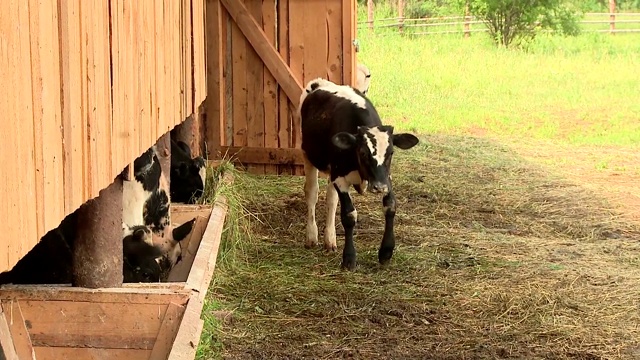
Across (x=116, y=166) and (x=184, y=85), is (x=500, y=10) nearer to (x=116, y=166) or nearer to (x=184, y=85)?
(x=184, y=85)

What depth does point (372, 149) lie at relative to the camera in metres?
8.95

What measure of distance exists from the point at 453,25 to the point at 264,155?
2704 cm

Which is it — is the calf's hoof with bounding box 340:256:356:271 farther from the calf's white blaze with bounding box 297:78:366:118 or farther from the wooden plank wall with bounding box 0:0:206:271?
the wooden plank wall with bounding box 0:0:206:271

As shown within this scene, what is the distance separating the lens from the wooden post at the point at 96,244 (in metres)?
5.72

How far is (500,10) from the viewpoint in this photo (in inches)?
1288

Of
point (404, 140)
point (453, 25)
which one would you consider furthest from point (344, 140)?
point (453, 25)

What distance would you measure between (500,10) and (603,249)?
23753mm

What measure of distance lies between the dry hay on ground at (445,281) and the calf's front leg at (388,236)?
147 mm

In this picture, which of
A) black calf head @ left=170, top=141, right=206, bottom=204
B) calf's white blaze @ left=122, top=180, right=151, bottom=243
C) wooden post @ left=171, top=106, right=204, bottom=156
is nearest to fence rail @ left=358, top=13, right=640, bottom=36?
wooden post @ left=171, top=106, right=204, bottom=156

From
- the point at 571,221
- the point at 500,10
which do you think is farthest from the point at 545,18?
the point at 571,221

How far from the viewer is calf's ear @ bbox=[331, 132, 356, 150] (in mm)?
8992

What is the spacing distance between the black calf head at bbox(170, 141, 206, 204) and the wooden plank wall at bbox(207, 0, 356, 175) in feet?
7.85

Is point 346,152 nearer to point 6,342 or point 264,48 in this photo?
point 264,48

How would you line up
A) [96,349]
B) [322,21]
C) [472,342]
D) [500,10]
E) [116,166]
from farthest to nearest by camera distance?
[500,10]
[322,21]
[472,342]
[96,349]
[116,166]
